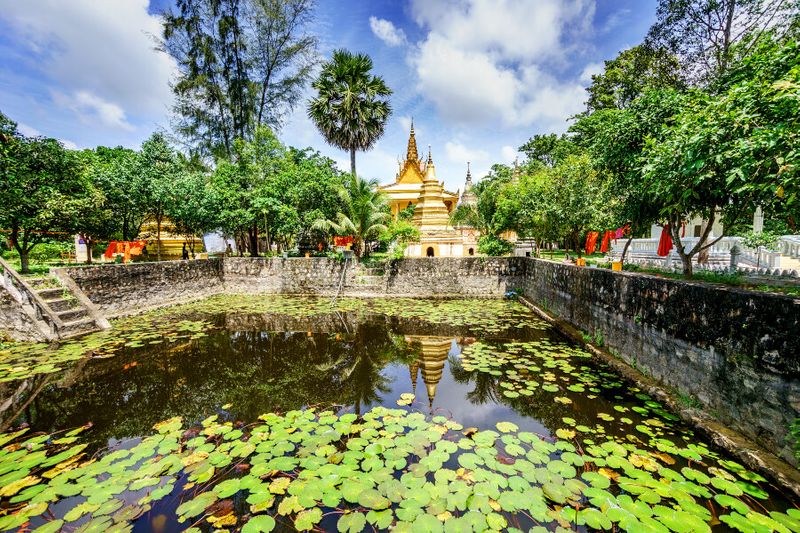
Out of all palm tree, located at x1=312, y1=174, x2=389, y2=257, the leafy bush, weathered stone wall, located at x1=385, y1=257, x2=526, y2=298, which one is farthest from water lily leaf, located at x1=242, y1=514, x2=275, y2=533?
the leafy bush

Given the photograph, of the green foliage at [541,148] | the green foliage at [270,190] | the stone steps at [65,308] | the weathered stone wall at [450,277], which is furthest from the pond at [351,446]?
the green foliage at [541,148]

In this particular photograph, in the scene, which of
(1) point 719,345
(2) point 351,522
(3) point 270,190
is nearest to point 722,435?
(1) point 719,345

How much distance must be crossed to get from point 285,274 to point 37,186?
8.00m

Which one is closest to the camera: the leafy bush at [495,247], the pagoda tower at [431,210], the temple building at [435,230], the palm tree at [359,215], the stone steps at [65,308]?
the stone steps at [65,308]

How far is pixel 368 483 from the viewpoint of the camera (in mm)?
2951

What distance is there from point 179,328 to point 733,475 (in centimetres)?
1066

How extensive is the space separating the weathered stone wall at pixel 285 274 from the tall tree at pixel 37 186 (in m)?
5.60

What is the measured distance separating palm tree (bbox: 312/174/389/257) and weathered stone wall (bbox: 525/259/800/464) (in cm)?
1129

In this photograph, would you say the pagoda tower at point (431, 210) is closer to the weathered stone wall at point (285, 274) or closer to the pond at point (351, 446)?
Result: the weathered stone wall at point (285, 274)

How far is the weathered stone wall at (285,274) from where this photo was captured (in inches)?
579

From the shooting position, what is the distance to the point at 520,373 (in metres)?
5.76

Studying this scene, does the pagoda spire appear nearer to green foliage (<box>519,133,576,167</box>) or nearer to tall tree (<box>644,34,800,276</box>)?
green foliage (<box>519,133,576,167</box>)

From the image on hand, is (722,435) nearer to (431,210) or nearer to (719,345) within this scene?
(719,345)

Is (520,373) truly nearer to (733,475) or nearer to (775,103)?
(733,475)
